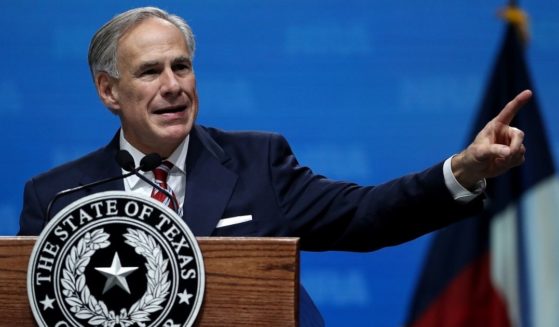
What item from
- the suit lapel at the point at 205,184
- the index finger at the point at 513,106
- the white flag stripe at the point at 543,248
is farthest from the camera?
the white flag stripe at the point at 543,248

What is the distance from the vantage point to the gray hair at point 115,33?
2115 millimetres

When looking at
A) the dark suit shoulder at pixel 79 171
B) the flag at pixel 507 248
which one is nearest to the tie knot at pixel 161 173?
the dark suit shoulder at pixel 79 171

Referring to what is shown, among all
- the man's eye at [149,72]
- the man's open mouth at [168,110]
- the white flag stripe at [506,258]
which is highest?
the man's eye at [149,72]

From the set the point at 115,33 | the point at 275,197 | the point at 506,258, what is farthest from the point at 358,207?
the point at 506,258

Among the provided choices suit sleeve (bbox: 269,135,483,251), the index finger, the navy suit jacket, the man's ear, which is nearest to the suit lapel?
the navy suit jacket

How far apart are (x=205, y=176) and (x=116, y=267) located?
0.53 meters

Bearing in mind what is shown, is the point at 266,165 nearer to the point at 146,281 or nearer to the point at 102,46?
the point at 102,46

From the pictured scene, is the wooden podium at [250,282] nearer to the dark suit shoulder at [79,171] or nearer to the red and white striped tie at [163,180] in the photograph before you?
the red and white striped tie at [163,180]

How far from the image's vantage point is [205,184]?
2.01m

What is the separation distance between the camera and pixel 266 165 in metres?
2.10

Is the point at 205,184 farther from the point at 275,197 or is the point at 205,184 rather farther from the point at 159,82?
the point at 159,82

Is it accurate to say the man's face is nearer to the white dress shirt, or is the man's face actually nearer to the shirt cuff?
the white dress shirt

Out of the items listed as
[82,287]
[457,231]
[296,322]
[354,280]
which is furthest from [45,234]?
[457,231]

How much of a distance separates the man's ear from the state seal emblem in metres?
0.74
